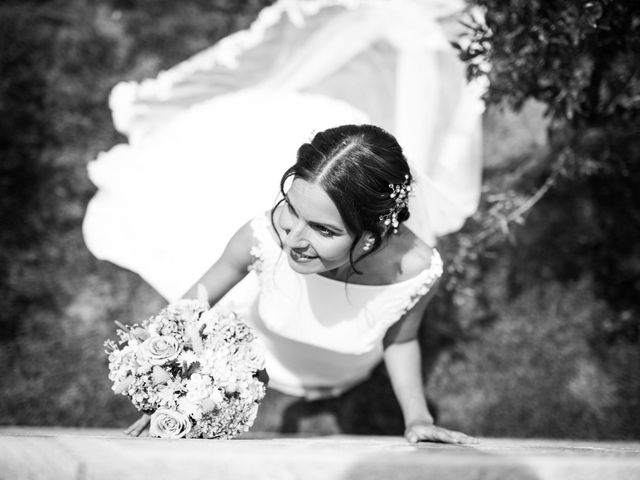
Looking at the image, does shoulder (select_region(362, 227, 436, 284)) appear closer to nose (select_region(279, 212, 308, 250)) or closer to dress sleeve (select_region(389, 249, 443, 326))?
dress sleeve (select_region(389, 249, 443, 326))

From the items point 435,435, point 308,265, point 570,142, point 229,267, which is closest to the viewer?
point 308,265

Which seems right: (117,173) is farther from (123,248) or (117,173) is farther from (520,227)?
(520,227)

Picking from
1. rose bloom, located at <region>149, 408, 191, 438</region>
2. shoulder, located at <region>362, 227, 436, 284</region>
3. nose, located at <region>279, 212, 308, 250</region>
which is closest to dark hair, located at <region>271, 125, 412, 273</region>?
nose, located at <region>279, 212, 308, 250</region>

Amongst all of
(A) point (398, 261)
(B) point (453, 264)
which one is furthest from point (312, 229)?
(B) point (453, 264)

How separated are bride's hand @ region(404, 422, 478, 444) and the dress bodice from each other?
46cm

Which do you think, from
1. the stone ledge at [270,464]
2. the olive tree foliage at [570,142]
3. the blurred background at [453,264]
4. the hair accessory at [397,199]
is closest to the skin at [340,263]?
the hair accessory at [397,199]

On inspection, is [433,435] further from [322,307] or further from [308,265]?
[308,265]

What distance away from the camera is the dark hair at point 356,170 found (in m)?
1.99

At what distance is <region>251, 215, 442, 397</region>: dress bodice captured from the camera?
2490mm

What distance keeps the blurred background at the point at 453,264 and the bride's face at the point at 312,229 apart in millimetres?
1467

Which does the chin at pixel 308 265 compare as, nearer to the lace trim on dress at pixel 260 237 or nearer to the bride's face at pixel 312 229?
the bride's face at pixel 312 229

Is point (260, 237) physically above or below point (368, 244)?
below

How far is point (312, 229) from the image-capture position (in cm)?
205

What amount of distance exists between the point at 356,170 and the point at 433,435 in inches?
45.0
